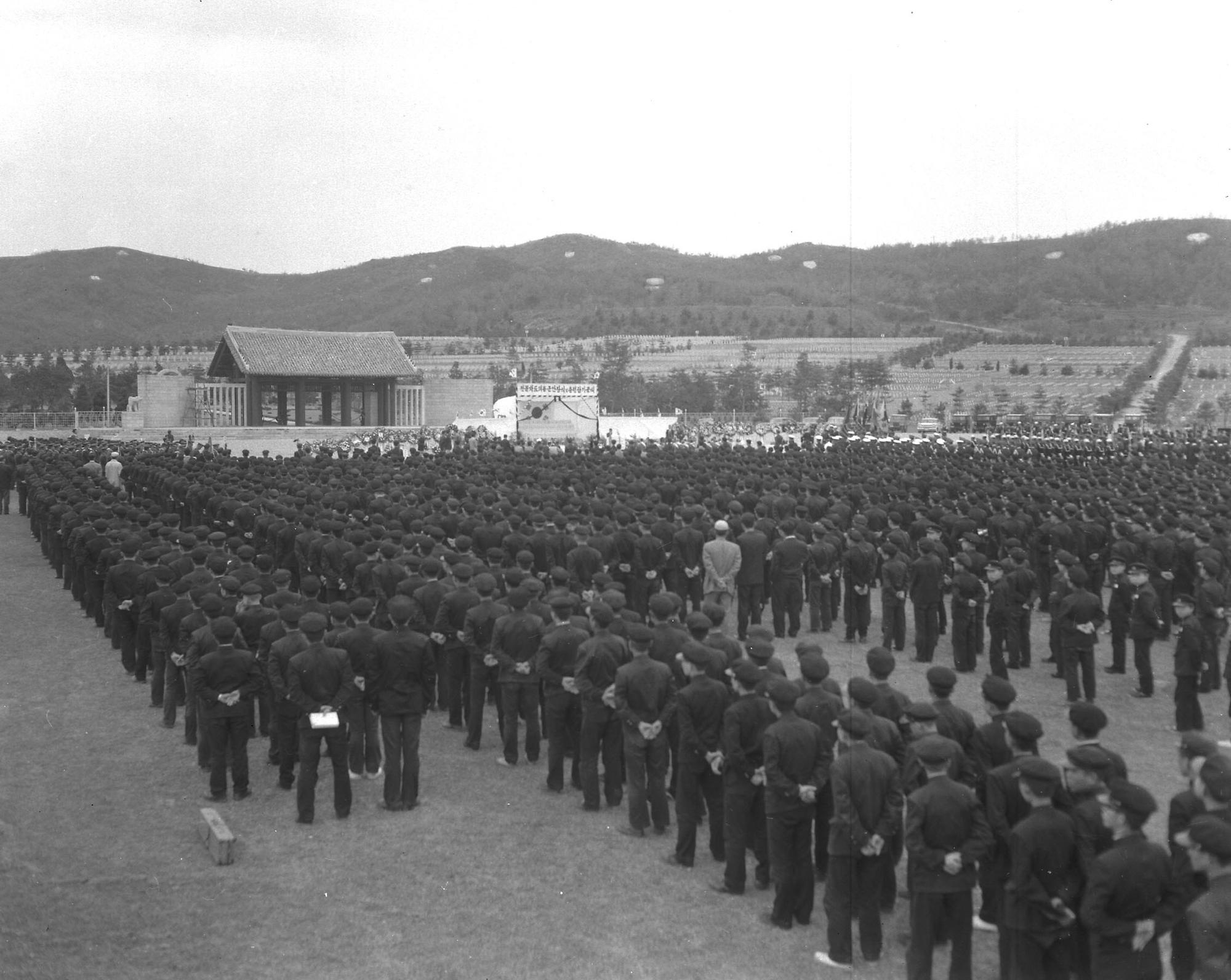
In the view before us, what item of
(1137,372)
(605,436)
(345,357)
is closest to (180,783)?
(605,436)

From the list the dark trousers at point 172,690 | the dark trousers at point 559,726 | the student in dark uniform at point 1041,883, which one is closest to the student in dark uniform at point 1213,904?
the student in dark uniform at point 1041,883

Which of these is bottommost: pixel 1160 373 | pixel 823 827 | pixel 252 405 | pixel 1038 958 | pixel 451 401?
pixel 1038 958

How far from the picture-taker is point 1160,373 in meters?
75.8

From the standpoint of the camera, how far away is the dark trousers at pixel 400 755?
816 centimetres

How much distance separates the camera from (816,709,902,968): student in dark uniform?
19.1 feet

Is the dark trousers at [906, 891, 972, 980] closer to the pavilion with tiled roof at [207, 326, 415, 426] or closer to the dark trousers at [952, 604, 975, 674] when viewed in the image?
the dark trousers at [952, 604, 975, 674]

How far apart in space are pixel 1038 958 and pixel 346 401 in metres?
50.3

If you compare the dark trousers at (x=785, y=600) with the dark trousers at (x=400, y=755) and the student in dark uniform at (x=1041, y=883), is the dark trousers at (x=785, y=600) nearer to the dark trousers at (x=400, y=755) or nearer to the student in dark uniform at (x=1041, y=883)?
the dark trousers at (x=400, y=755)

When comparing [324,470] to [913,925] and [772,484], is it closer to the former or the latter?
[772,484]

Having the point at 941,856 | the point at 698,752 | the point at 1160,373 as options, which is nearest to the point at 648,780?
the point at 698,752

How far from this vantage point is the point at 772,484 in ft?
67.4

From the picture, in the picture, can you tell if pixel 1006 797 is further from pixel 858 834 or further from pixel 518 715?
pixel 518 715

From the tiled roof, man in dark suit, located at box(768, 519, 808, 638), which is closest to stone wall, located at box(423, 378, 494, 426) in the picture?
the tiled roof

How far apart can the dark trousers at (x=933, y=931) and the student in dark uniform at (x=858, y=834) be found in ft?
1.18
